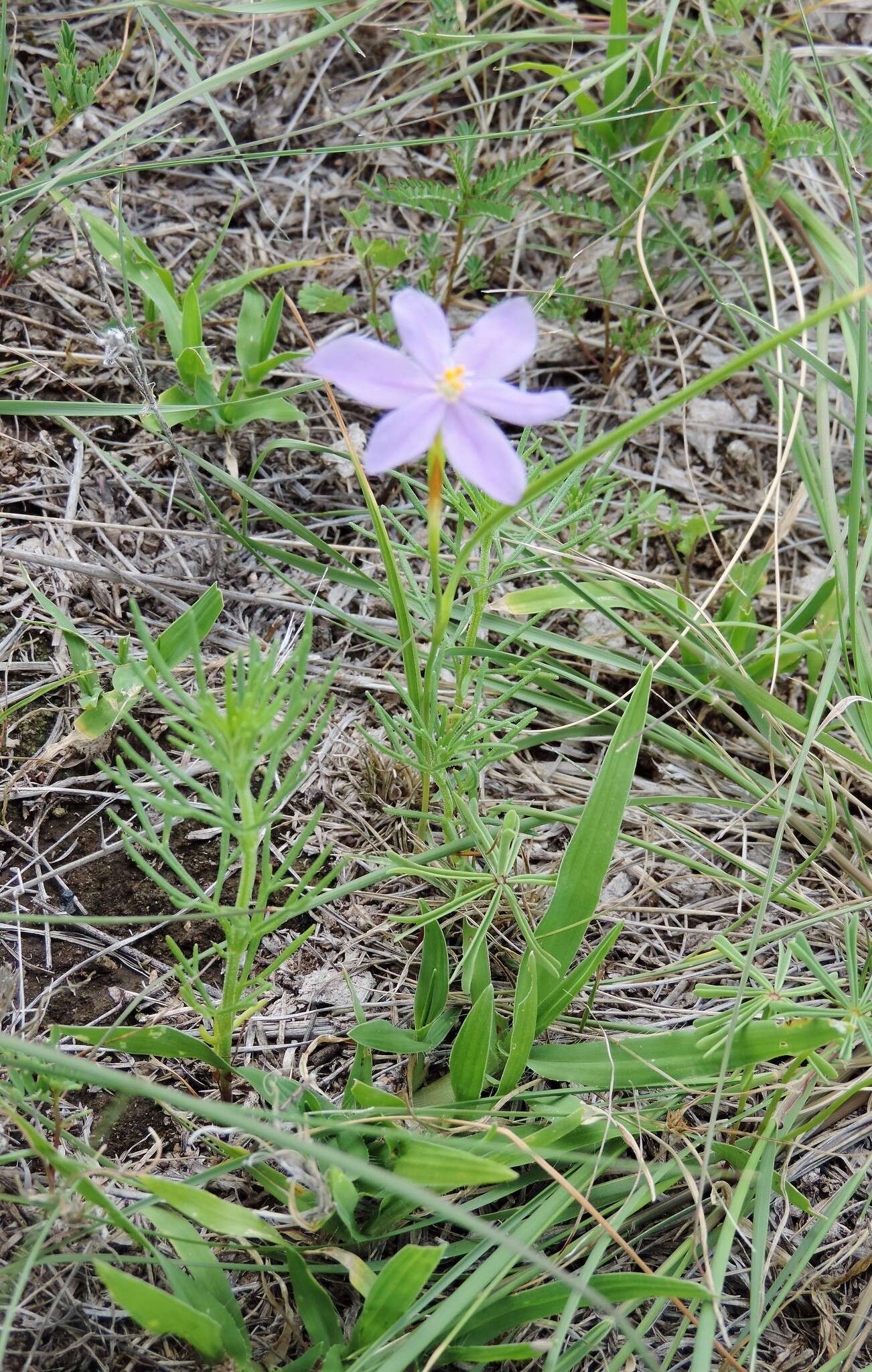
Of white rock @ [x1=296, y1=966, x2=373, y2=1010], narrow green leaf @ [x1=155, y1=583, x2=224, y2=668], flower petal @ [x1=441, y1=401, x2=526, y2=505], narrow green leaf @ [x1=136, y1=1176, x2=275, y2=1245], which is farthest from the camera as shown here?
narrow green leaf @ [x1=155, y1=583, x2=224, y2=668]

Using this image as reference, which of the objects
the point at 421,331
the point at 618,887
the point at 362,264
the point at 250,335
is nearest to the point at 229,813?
→ the point at 421,331

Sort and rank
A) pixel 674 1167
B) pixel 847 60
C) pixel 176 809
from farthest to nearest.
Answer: pixel 847 60 → pixel 674 1167 → pixel 176 809

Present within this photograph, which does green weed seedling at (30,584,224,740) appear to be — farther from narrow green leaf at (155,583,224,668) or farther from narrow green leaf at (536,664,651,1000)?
narrow green leaf at (536,664,651,1000)

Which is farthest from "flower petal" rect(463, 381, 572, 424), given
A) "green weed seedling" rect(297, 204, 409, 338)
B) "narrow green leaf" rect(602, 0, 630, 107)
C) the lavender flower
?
"narrow green leaf" rect(602, 0, 630, 107)

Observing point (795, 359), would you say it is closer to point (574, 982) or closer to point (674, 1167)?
point (574, 982)

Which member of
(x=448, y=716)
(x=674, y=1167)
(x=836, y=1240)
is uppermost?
(x=448, y=716)

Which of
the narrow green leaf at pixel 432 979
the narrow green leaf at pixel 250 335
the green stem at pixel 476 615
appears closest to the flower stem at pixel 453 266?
the narrow green leaf at pixel 250 335

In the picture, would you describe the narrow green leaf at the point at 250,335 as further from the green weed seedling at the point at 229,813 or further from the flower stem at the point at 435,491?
the flower stem at the point at 435,491

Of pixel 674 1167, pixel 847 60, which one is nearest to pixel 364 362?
pixel 674 1167
